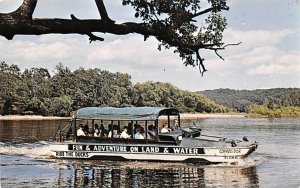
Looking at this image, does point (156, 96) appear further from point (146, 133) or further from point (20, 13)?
point (20, 13)

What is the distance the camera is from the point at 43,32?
5.59 meters

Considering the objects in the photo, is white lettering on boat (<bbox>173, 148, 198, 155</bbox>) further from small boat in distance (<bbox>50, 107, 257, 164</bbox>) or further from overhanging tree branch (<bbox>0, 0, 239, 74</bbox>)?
overhanging tree branch (<bbox>0, 0, 239, 74</bbox>)

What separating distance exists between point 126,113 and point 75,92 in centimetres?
4275

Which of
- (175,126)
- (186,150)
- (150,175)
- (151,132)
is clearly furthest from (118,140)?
(150,175)

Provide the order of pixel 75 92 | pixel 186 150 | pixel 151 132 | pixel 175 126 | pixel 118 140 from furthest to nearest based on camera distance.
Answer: pixel 75 92
pixel 175 126
pixel 118 140
pixel 151 132
pixel 186 150

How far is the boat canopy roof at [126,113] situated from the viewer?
53.3 ft

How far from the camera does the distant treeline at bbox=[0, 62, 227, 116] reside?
52844 mm

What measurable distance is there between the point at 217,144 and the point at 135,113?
9.06ft

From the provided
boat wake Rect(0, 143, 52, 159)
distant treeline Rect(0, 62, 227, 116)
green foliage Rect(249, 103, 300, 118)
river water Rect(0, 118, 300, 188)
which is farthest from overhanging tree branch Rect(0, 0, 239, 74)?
green foliage Rect(249, 103, 300, 118)

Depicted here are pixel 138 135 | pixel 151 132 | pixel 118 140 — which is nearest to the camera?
pixel 151 132

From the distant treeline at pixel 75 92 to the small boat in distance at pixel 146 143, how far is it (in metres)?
35.0

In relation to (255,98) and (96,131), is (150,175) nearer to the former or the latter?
(96,131)

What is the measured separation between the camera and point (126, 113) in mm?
16422

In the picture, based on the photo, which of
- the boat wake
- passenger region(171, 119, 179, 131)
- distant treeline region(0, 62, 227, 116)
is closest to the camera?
passenger region(171, 119, 179, 131)
